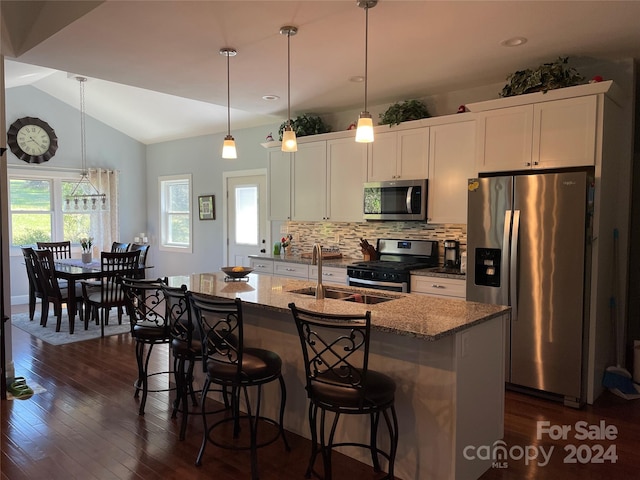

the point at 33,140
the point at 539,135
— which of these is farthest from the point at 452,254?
the point at 33,140

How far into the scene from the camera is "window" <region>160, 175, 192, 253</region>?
796 cm

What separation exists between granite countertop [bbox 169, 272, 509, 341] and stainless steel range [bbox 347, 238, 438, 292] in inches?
45.8

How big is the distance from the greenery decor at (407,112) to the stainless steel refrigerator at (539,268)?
3.77 feet

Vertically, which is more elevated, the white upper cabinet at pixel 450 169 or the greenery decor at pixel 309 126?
the greenery decor at pixel 309 126

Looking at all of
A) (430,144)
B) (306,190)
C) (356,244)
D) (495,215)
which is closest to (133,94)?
(306,190)

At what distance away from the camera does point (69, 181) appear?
7.85 m

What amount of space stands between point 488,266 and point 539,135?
43.1 inches

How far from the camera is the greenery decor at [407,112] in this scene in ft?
15.1

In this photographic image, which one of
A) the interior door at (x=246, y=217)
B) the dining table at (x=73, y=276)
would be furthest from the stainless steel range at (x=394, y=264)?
the dining table at (x=73, y=276)

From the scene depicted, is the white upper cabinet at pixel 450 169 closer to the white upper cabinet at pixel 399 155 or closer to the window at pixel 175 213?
the white upper cabinet at pixel 399 155

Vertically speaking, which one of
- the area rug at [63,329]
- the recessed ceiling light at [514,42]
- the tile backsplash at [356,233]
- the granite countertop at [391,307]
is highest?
the recessed ceiling light at [514,42]

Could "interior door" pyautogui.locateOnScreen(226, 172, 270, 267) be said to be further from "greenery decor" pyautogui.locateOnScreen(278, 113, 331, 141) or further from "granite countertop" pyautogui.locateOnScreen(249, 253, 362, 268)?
"greenery decor" pyautogui.locateOnScreen(278, 113, 331, 141)

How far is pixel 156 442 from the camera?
289cm

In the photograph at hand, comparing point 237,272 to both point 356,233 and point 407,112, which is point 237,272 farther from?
point 407,112
